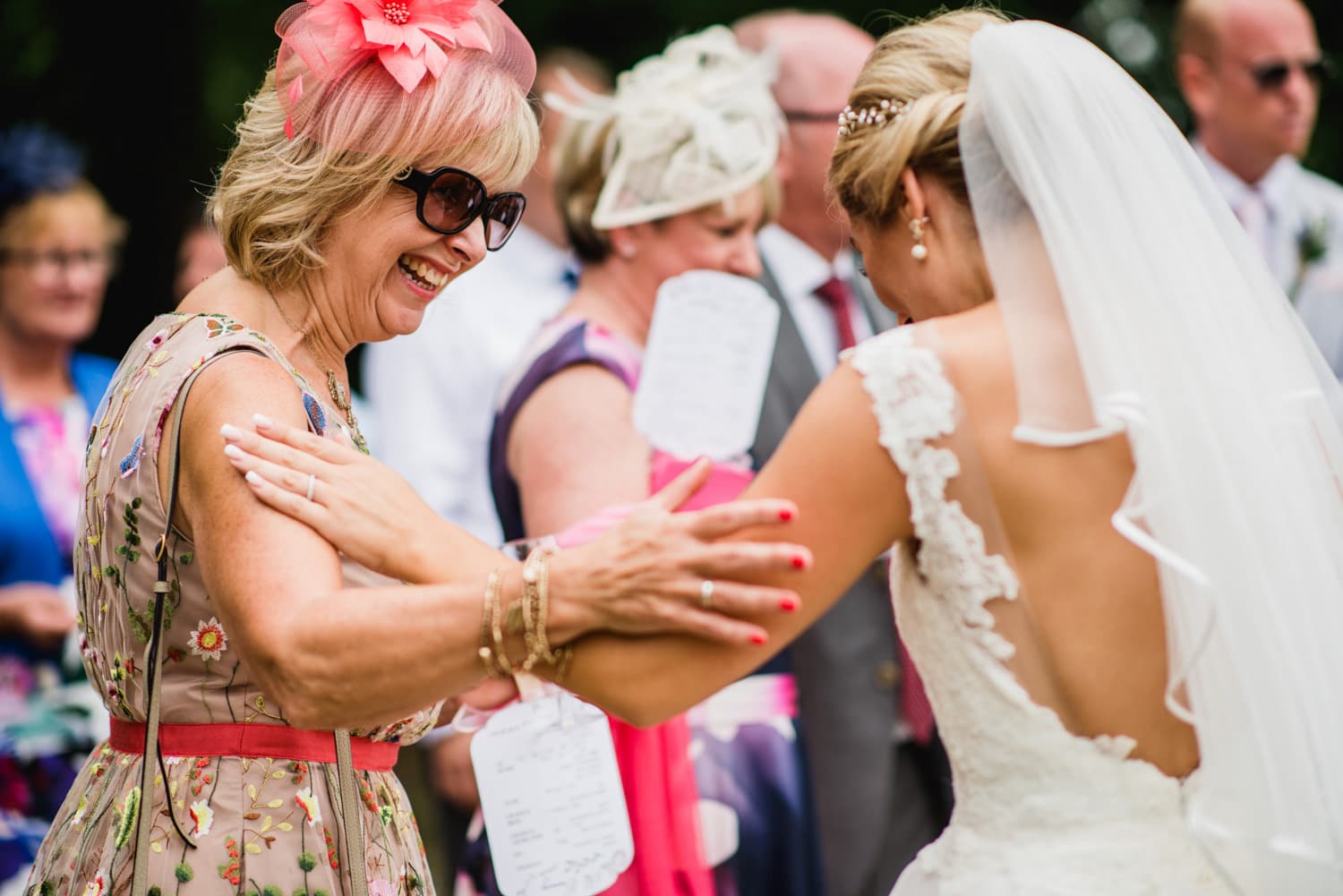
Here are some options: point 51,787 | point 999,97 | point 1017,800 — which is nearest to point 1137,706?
point 1017,800

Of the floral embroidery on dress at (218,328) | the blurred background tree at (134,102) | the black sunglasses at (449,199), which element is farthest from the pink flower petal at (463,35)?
the blurred background tree at (134,102)

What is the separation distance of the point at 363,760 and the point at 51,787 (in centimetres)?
263

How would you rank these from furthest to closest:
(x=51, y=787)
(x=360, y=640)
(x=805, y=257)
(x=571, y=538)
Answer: (x=805, y=257), (x=51, y=787), (x=571, y=538), (x=360, y=640)

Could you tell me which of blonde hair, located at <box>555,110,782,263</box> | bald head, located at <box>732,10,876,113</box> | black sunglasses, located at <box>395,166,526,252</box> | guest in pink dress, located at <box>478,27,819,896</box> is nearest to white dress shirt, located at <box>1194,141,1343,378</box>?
bald head, located at <box>732,10,876,113</box>

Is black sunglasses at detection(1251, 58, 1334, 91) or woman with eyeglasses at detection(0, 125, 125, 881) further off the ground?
black sunglasses at detection(1251, 58, 1334, 91)

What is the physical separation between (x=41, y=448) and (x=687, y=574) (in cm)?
351

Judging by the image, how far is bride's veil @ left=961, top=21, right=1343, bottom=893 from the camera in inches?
83.9

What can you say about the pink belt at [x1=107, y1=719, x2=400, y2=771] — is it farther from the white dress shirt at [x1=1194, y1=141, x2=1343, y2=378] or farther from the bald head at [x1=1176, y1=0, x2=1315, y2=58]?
the bald head at [x1=1176, y1=0, x2=1315, y2=58]

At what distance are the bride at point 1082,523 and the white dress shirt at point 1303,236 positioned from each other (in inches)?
140

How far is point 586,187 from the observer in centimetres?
436

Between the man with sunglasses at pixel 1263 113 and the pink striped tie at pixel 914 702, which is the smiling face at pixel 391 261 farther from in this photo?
the man with sunglasses at pixel 1263 113

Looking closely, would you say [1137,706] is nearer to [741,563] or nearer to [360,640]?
[741,563]

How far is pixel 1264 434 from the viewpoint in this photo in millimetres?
2215

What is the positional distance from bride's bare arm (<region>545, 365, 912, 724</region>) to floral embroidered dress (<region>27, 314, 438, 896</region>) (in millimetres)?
454
